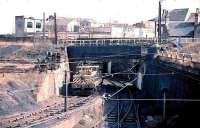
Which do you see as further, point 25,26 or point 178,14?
point 178,14

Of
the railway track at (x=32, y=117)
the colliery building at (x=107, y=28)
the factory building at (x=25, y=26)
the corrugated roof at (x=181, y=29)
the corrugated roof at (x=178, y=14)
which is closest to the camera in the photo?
the railway track at (x=32, y=117)

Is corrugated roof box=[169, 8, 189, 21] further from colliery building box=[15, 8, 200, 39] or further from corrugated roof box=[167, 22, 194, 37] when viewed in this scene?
corrugated roof box=[167, 22, 194, 37]

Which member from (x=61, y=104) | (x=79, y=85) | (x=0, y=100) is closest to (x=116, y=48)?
(x=79, y=85)

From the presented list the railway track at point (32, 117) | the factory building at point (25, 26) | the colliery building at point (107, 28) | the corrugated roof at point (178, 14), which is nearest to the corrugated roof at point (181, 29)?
the colliery building at point (107, 28)

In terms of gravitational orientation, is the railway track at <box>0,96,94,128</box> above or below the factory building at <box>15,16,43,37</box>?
below

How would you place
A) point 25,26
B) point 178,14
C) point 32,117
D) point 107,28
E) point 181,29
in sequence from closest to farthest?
point 32,117 → point 181,29 → point 25,26 → point 107,28 → point 178,14

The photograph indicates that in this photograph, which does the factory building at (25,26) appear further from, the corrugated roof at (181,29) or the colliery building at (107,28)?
the corrugated roof at (181,29)

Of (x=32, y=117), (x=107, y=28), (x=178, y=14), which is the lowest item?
(x=32, y=117)

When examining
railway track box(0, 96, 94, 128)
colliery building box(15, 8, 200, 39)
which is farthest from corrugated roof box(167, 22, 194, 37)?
railway track box(0, 96, 94, 128)

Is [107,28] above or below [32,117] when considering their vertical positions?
above

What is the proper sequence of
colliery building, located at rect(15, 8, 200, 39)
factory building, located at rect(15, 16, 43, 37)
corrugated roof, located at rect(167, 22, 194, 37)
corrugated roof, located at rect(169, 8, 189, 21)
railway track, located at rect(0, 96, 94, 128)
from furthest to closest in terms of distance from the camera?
corrugated roof, located at rect(169, 8, 189, 21) < factory building, located at rect(15, 16, 43, 37) < colliery building, located at rect(15, 8, 200, 39) < corrugated roof, located at rect(167, 22, 194, 37) < railway track, located at rect(0, 96, 94, 128)

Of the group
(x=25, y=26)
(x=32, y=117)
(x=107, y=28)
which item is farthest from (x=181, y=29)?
(x=32, y=117)

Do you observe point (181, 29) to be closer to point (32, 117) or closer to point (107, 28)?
point (107, 28)

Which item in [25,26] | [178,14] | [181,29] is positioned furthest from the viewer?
[178,14]
